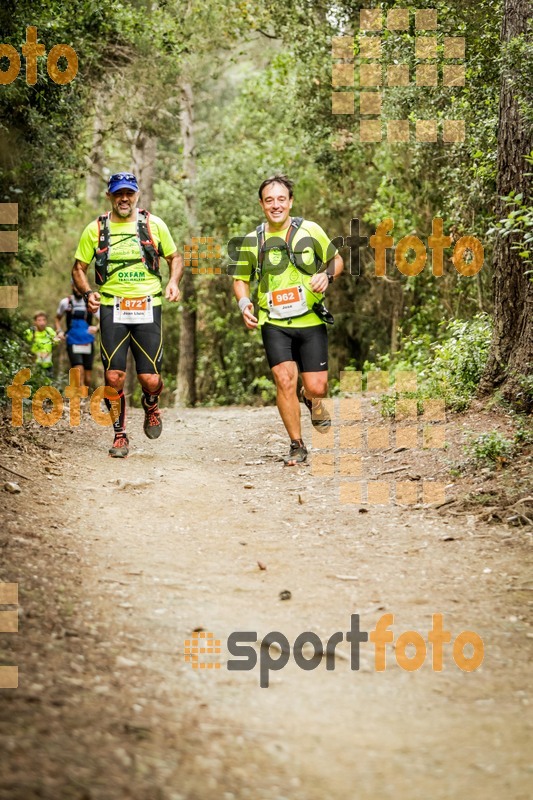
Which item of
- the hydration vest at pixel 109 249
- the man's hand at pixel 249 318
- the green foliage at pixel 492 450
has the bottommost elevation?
the green foliage at pixel 492 450

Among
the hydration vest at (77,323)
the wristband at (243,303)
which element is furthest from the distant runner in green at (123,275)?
the hydration vest at (77,323)

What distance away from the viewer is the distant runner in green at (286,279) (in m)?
8.10

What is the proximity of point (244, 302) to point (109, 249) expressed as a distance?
4.38 ft

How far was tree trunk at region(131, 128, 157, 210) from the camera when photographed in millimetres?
23609

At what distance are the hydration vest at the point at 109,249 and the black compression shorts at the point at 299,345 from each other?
1.21 m

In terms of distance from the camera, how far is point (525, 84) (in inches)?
308

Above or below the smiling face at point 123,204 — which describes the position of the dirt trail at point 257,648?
below

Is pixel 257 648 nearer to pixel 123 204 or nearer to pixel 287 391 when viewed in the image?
pixel 287 391

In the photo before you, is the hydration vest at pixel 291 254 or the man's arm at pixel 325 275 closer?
the man's arm at pixel 325 275

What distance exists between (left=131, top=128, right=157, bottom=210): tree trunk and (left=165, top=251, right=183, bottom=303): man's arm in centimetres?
1541
